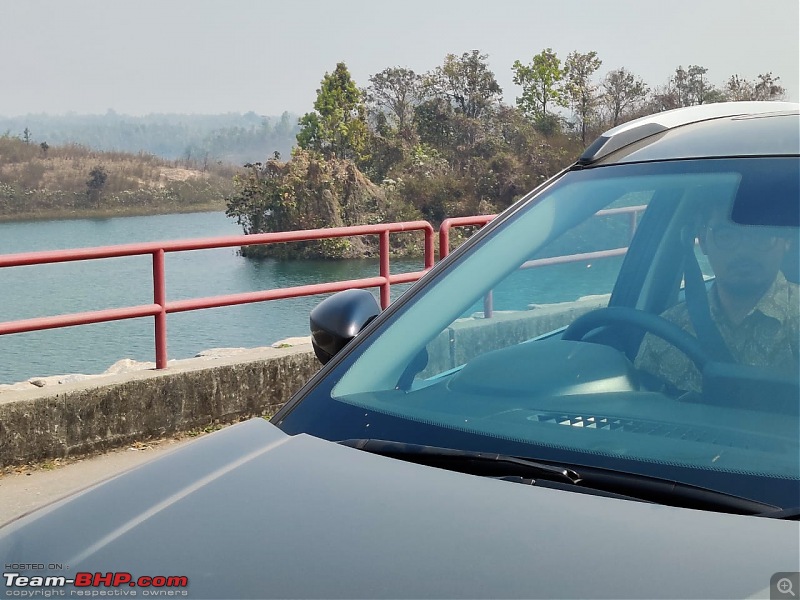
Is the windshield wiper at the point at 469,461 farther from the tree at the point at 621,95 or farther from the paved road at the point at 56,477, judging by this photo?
the tree at the point at 621,95

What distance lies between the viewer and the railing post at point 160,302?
658 cm

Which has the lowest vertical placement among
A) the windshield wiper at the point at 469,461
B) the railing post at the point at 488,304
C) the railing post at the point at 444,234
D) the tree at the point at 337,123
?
the windshield wiper at the point at 469,461

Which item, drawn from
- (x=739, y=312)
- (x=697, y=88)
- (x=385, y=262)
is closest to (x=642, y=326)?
(x=739, y=312)

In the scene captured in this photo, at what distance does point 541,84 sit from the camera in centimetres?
6000

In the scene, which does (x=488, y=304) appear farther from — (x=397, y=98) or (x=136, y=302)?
(x=397, y=98)

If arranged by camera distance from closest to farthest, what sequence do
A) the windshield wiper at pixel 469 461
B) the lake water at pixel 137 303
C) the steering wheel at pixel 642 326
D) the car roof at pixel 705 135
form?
the windshield wiper at pixel 469 461
the steering wheel at pixel 642 326
the car roof at pixel 705 135
the lake water at pixel 137 303

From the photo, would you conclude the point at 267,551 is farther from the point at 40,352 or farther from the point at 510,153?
the point at 510,153

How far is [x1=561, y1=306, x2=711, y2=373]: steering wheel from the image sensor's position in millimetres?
2326

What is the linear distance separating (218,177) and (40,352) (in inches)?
1252

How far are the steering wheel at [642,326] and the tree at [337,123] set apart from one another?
54.8 m

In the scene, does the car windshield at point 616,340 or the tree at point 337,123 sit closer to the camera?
the car windshield at point 616,340

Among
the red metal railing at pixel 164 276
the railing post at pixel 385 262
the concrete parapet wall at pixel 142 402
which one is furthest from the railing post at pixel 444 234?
→ the concrete parapet wall at pixel 142 402

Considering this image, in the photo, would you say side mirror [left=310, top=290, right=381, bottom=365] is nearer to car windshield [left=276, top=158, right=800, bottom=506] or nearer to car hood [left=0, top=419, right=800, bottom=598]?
car windshield [left=276, top=158, right=800, bottom=506]

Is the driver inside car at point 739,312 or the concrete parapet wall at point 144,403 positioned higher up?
the driver inside car at point 739,312
